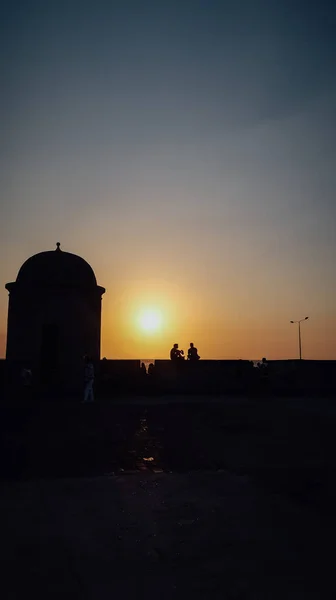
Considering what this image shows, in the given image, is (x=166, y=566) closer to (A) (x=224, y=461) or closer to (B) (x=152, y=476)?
(B) (x=152, y=476)

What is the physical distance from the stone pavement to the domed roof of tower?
50.3 feet

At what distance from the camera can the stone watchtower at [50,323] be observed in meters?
20.4

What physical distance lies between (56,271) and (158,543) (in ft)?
58.3

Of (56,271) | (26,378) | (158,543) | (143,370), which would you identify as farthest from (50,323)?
(158,543)

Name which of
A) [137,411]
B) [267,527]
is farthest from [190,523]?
[137,411]

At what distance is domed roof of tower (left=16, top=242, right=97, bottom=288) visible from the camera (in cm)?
2069

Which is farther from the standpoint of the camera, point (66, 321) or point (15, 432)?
point (66, 321)

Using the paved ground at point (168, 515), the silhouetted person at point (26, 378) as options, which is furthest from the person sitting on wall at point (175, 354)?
the paved ground at point (168, 515)

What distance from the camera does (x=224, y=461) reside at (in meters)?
7.38

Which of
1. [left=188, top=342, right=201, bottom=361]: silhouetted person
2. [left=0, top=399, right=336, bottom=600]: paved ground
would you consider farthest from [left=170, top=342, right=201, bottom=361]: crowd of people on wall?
[left=0, top=399, right=336, bottom=600]: paved ground

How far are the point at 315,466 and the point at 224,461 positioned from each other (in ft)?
4.32

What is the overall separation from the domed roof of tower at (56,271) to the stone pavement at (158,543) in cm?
1533

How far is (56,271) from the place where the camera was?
68.8ft

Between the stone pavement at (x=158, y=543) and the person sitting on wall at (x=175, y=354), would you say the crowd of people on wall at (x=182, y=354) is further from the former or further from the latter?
the stone pavement at (x=158, y=543)
